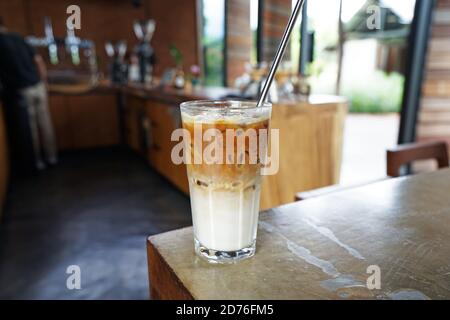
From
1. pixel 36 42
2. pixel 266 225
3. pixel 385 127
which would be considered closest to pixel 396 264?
pixel 266 225

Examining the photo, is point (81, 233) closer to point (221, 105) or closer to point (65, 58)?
point (221, 105)

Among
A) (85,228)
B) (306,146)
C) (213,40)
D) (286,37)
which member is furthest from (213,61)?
(286,37)

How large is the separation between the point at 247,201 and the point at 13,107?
398 cm

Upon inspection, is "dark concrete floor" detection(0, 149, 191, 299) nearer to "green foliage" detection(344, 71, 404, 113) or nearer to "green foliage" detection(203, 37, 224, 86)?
"green foliage" detection(203, 37, 224, 86)

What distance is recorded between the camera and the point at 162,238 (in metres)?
0.69

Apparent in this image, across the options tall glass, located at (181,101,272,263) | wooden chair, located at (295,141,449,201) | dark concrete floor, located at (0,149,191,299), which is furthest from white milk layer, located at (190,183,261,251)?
dark concrete floor, located at (0,149,191,299)

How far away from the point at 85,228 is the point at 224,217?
235 cm

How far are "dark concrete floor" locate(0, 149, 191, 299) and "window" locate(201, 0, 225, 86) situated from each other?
8.50 feet

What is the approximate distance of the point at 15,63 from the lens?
3.52 metres

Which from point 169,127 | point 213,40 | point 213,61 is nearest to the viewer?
point 169,127

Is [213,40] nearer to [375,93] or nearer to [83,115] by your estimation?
[83,115]

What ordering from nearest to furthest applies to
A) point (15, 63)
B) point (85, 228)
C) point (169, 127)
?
point (85, 228), point (169, 127), point (15, 63)

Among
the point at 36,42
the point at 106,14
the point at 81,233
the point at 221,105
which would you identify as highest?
the point at 106,14

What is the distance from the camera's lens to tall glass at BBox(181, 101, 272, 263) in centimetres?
58
